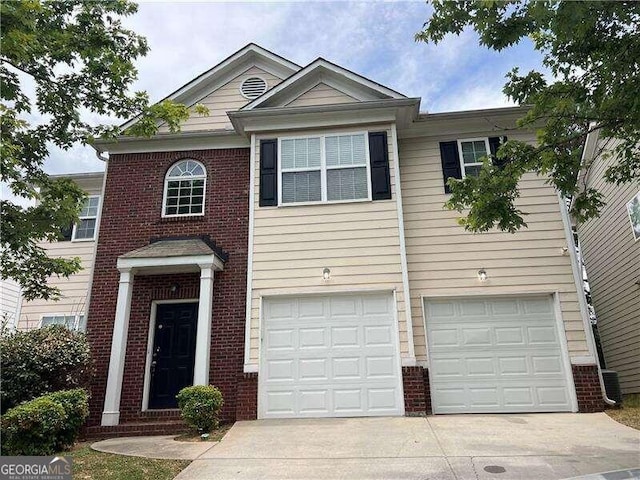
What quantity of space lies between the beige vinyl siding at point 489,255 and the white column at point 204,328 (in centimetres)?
401

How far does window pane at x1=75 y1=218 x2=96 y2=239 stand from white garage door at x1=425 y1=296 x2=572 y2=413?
9.53 metres

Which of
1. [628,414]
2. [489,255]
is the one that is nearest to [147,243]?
[489,255]

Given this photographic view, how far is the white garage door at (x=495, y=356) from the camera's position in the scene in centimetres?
873

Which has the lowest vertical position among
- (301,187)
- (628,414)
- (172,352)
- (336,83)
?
(628,414)

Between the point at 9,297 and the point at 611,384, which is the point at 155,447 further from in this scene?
the point at 9,297

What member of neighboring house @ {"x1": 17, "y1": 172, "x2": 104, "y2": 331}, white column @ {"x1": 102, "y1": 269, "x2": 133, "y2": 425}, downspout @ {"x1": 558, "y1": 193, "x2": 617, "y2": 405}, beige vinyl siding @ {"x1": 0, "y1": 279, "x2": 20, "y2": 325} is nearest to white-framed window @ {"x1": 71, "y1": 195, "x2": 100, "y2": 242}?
neighboring house @ {"x1": 17, "y1": 172, "x2": 104, "y2": 331}

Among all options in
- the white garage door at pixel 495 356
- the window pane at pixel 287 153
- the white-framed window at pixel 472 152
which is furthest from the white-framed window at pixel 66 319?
the white-framed window at pixel 472 152

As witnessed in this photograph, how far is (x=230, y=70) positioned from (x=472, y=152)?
6130mm

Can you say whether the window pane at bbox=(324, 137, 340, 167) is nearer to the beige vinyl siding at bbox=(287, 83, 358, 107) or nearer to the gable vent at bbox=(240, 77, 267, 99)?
the beige vinyl siding at bbox=(287, 83, 358, 107)

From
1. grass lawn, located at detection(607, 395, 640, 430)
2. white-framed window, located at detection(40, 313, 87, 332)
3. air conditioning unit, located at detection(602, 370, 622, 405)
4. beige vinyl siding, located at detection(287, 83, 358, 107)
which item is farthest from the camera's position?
white-framed window, located at detection(40, 313, 87, 332)

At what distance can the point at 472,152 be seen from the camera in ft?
33.9

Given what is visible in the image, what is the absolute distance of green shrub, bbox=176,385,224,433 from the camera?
758cm

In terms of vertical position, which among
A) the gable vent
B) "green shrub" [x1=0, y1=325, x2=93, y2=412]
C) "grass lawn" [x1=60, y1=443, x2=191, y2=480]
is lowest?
"grass lawn" [x1=60, y1=443, x2=191, y2=480]

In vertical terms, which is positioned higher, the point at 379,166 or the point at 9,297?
the point at 379,166
